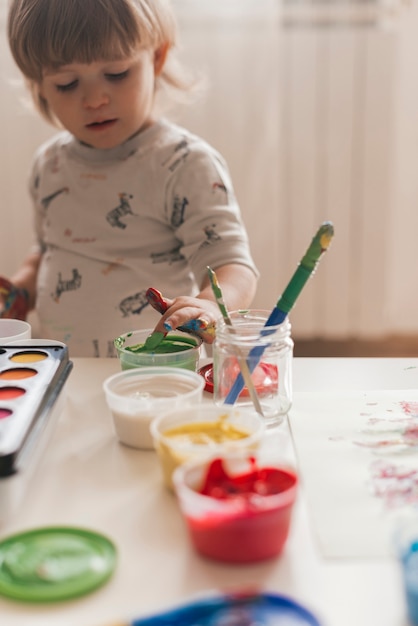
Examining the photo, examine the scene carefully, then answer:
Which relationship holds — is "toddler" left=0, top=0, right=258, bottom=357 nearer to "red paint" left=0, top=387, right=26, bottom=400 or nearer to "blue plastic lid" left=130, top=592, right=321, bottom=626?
"red paint" left=0, top=387, right=26, bottom=400

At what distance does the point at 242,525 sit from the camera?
0.46 meters

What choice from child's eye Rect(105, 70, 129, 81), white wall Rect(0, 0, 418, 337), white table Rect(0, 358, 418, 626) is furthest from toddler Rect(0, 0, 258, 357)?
white wall Rect(0, 0, 418, 337)

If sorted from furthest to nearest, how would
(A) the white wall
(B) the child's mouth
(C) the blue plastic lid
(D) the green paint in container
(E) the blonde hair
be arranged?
(A) the white wall
(B) the child's mouth
(E) the blonde hair
(D) the green paint in container
(C) the blue plastic lid

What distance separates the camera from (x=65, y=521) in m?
0.52

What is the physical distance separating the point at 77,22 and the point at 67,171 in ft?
0.94

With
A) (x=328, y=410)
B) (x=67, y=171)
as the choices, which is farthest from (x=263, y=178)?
(x=328, y=410)

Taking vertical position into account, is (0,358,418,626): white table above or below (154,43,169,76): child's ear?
below

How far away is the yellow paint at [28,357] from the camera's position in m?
0.72

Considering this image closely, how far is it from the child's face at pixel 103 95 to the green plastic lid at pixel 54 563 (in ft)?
2.24

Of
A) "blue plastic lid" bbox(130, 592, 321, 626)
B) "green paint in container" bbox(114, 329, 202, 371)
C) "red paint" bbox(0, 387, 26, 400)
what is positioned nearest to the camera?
"blue plastic lid" bbox(130, 592, 321, 626)

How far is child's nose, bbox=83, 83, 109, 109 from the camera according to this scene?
1025 millimetres

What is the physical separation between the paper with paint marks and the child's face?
20.2 inches

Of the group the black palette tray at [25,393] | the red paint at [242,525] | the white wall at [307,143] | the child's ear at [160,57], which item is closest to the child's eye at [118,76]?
the child's ear at [160,57]

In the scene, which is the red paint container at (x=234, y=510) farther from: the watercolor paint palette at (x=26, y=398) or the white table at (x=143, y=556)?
the watercolor paint palette at (x=26, y=398)
